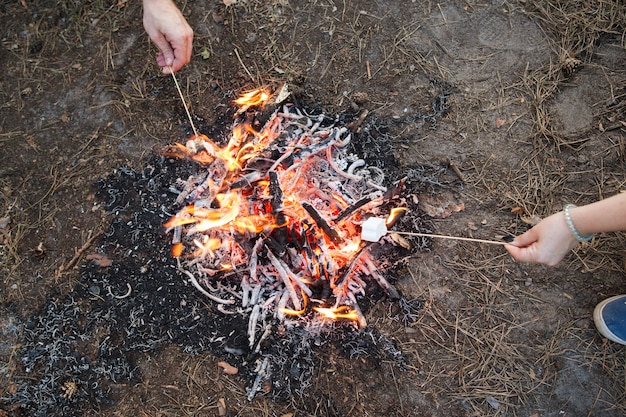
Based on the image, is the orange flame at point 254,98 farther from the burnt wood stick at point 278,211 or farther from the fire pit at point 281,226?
the burnt wood stick at point 278,211

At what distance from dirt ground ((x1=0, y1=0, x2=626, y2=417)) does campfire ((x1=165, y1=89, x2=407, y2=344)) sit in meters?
0.24

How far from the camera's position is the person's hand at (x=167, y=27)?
256cm

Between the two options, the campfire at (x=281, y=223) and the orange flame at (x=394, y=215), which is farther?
the orange flame at (x=394, y=215)

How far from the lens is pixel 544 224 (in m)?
2.16

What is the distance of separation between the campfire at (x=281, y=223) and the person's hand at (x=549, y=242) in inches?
31.5

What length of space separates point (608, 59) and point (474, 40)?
893 mm

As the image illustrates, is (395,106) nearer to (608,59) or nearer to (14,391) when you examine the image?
(608,59)

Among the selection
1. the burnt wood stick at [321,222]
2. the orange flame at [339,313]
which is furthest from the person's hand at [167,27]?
the orange flame at [339,313]

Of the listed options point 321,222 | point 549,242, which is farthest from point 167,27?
point 549,242

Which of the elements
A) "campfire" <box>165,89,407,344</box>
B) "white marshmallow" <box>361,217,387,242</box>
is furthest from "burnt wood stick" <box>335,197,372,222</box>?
"white marshmallow" <box>361,217,387,242</box>

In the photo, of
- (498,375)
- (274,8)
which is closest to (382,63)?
(274,8)

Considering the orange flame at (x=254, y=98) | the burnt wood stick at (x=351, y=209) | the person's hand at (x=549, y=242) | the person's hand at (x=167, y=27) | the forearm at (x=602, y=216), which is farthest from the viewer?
the orange flame at (x=254, y=98)

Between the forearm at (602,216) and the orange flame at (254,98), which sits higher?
the forearm at (602,216)

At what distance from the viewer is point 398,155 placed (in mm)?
3053
